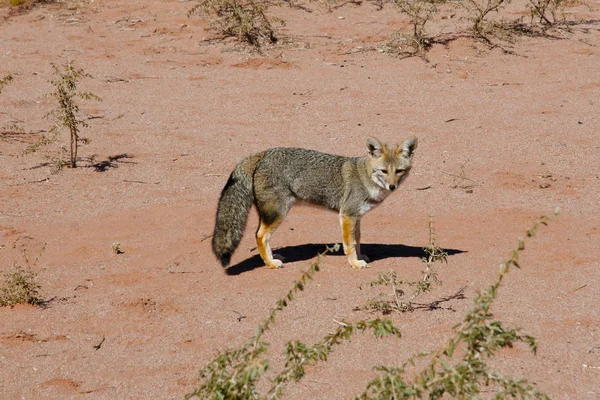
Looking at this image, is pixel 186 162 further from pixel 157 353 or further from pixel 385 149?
pixel 157 353

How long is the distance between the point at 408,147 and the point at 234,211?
6.15 feet

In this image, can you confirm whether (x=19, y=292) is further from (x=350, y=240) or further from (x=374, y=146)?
(x=374, y=146)

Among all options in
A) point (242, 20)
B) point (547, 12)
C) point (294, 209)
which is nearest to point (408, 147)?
point (294, 209)

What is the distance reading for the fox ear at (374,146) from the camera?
815 centimetres

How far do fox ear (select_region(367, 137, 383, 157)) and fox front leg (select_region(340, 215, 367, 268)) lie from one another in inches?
27.6

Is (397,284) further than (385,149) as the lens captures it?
No

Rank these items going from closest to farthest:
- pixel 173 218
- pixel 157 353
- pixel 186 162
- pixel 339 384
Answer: pixel 339 384, pixel 157 353, pixel 173 218, pixel 186 162

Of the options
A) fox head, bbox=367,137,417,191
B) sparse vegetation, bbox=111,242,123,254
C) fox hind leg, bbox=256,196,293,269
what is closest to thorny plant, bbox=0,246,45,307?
sparse vegetation, bbox=111,242,123,254

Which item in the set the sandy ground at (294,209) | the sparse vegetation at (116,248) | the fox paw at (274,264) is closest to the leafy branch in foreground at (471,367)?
the sandy ground at (294,209)

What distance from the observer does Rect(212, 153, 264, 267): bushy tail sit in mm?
7859

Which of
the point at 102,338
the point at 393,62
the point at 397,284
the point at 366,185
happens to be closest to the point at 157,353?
the point at 102,338

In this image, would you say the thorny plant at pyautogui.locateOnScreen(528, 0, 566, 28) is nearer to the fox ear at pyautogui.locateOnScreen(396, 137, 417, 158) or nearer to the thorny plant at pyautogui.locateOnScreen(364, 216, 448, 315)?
the fox ear at pyautogui.locateOnScreen(396, 137, 417, 158)

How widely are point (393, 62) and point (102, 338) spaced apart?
36.5ft

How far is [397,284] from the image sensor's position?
725 cm
